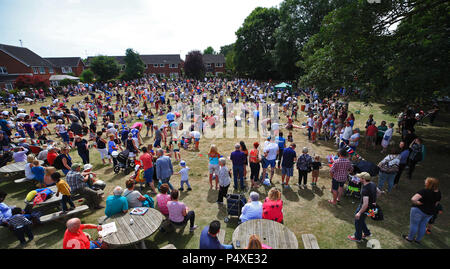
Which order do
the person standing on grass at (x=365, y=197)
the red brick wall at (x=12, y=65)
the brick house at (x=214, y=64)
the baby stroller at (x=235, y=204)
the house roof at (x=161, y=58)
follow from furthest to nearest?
1. the brick house at (x=214, y=64)
2. the house roof at (x=161, y=58)
3. the red brick wall at (x=12, y=65)
4. the baby stroller at (x=235, y=204)
5. the person standing on grass at (x=365, y=197)

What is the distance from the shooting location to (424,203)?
15.0 feet

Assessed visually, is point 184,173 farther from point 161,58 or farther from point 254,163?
point 161,58

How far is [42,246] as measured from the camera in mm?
5305

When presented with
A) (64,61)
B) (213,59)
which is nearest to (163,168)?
(64,61)

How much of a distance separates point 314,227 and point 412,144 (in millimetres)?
5437

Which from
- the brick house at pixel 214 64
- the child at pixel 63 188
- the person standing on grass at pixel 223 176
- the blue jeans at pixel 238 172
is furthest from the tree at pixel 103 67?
the person standing on grass at pixel 223 176

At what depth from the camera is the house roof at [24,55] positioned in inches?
1583

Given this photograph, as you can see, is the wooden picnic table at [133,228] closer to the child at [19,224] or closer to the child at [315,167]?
the child at [19,224]

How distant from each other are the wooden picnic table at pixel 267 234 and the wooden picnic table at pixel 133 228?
6.47 feet

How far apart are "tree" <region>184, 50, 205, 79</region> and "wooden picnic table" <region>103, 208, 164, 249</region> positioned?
5380cm

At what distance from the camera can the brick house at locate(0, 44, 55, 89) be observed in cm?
3748

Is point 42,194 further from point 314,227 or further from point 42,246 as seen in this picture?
point 314,227

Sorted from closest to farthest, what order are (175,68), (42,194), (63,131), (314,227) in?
(314,227)
(42,194)
(63,131)
(175,68)
